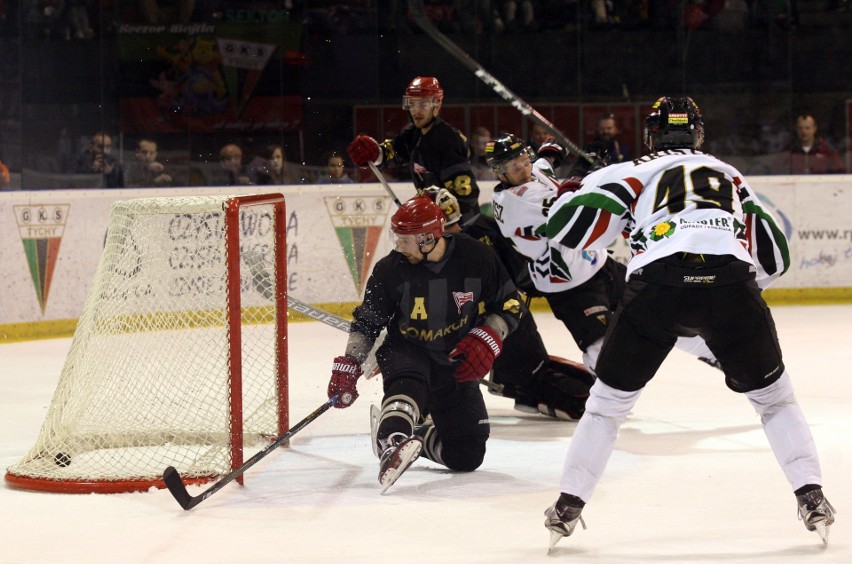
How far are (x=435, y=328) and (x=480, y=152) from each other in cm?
520

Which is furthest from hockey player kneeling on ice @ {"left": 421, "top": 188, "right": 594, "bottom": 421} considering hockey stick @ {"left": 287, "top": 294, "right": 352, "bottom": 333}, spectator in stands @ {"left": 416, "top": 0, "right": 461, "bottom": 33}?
spectator in stands @ {"left": 416, "top": 0, "right": 461, "bottom": 33}

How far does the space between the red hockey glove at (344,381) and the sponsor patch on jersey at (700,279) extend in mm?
1225

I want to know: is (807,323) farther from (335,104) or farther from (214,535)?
(214,535)

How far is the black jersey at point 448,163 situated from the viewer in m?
5.57

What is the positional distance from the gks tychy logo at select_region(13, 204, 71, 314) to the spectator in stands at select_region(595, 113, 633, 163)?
141 inches

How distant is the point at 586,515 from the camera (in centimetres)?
367

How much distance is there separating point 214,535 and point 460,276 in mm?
1175

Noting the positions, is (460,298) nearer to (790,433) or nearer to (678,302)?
(678,302)

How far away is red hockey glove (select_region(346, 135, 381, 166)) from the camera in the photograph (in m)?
5.70

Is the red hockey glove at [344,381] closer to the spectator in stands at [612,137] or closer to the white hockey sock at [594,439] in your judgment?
the white hockey sock at [594,439]

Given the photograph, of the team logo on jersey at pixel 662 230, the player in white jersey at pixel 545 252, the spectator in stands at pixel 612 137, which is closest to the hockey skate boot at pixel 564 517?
the team logo on jersey at pixel 662 230

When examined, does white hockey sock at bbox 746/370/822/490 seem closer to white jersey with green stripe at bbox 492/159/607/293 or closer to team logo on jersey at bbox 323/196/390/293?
white jersey with green stripe at bbox 492/159/607/293

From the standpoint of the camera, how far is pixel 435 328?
13.6 feet

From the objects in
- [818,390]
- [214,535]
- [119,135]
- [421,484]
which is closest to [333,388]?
[421,484]
